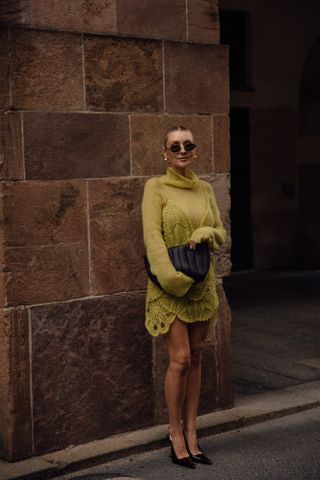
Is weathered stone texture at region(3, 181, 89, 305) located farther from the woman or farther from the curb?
the curb

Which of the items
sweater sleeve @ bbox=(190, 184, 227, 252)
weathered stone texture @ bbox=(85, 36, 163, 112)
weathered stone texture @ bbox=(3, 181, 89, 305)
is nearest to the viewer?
sweater sleeve @ bbox=(190, 184, 227, 252)

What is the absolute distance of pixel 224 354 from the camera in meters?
7.16

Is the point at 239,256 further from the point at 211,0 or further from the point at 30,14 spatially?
the point at 30,14

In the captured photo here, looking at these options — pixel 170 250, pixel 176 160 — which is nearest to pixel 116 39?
pixel 176 160

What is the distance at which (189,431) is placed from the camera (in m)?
6.24

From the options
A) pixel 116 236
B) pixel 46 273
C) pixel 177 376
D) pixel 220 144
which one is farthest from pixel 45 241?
pixel 220 144

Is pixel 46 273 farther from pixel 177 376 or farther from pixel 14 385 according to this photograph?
pixel 177 376

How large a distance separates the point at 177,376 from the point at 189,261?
2.39ft

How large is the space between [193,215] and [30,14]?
1.57 metres

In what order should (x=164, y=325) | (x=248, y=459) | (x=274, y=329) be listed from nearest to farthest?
(x=164, y=325)
(x=248, y=459)
(x=274, y=329)

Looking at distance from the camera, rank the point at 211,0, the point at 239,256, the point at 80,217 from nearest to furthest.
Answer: the point at 80,217 → the point at 211,0 → the point at 239,256

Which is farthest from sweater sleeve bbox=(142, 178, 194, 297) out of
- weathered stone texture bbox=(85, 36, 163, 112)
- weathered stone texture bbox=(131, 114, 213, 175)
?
weathered stone texture bbox=(85, 36, 163, 112)

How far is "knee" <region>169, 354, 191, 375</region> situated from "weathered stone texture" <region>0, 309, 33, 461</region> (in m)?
0.89

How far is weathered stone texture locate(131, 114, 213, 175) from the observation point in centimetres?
662
